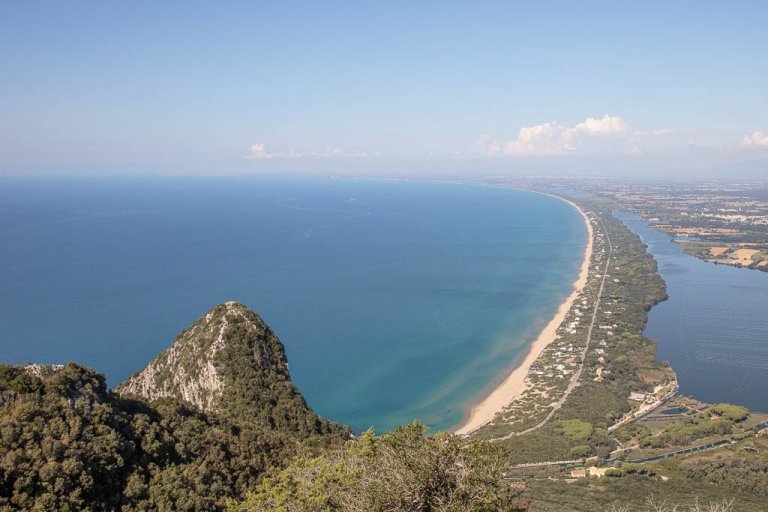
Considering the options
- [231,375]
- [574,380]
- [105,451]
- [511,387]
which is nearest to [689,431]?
[574,380]

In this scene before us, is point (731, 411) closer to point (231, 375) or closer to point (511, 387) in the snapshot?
point (511, 387)

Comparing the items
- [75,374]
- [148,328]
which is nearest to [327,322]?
[148,328]

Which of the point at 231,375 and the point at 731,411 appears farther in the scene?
the point at 731,411

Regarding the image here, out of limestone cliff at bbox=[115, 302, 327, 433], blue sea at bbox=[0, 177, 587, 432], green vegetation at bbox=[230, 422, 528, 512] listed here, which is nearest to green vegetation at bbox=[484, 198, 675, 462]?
blue sea at bbox=[0, 177, 587, 432]

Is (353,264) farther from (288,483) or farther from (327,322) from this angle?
(288,483)

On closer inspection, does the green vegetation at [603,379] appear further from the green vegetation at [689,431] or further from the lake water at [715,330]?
the green vegetation at [689,431]

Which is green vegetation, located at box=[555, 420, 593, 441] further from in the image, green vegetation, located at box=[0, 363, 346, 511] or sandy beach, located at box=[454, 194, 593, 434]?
green vegetation, located at box=[0, 363, 346, 511]

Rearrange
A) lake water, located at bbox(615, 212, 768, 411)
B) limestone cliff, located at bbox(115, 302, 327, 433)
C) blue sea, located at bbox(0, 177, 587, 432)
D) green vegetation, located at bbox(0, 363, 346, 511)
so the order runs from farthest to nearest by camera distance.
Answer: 1. blue sea, located at bbox(0, 177, 587, 432)
2. lake water, located at bbox(615, 212, 768, 411)
3. limestone cliff, located at bbox(115, 302, 327, 433)
4. green vegetation, located at bbox(0, 363, 346, 511)
